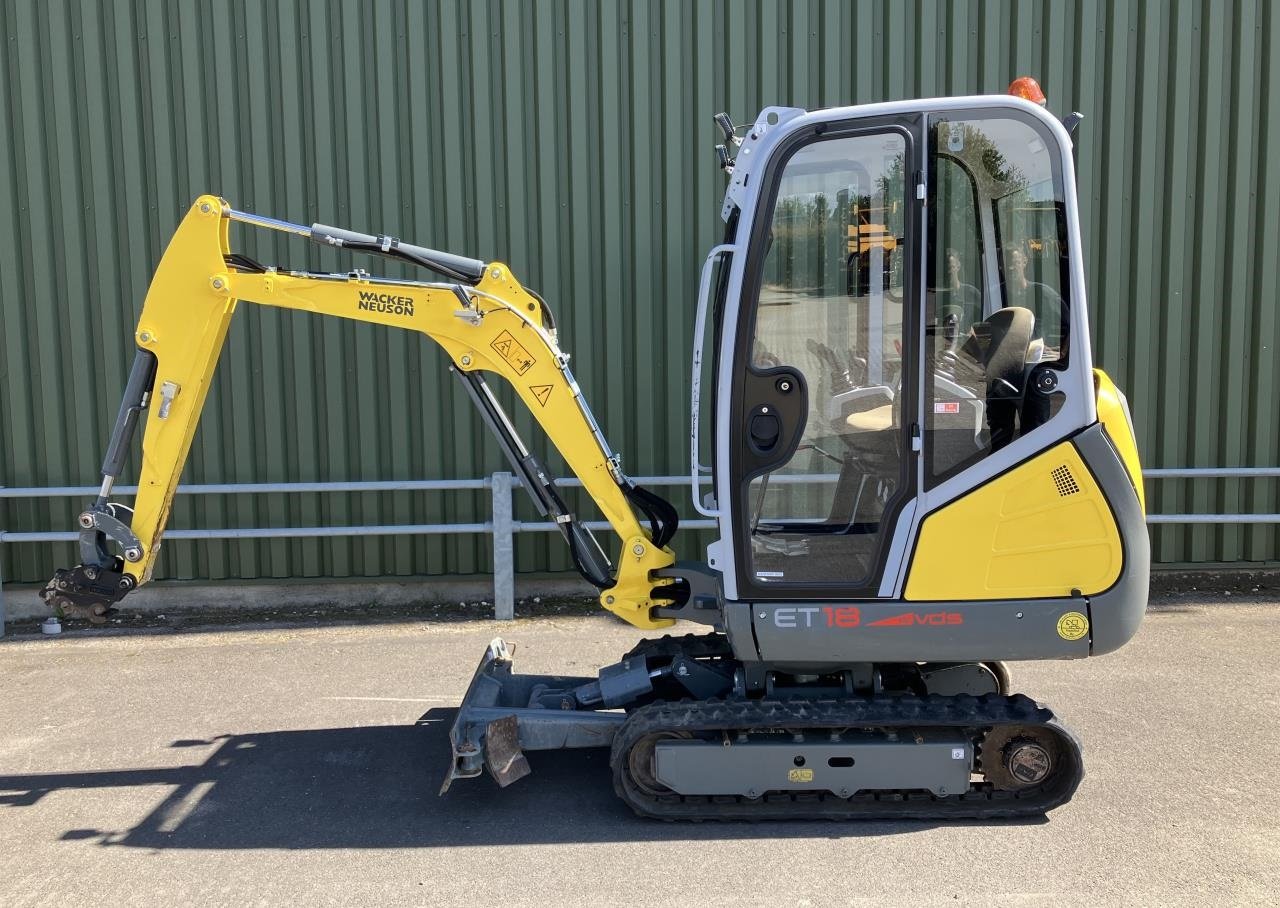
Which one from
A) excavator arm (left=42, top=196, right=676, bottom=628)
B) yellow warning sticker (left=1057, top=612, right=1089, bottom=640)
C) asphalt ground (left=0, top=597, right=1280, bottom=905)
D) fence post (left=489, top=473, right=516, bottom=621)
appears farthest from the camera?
fence post (left=489, top=473, right=516, bottom=621)

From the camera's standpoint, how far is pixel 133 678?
645cm

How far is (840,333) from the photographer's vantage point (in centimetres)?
423

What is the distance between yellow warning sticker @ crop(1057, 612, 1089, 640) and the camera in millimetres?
4207

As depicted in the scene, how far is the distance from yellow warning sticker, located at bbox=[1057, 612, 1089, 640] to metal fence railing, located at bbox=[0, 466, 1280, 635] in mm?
3572

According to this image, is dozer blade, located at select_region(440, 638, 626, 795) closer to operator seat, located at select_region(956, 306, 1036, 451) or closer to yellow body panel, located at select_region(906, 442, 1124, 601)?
yellow body panel, located at select_region(906, 442, 1124, 601)

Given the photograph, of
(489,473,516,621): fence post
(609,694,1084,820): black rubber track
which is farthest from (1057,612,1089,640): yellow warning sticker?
(489,473,516,621): fence post

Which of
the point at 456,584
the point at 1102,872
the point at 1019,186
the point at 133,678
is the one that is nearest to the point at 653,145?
the point at 456,584

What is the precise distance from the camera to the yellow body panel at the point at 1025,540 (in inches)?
162

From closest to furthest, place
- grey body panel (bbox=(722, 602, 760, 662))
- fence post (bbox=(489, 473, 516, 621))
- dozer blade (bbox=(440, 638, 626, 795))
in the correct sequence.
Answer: grey body panel (bbox=(722, 602, 760, 662)), dozer blade (bbox=(440, 638, 626, 795)), fence post (bbox=(489, 473, 516, 621))

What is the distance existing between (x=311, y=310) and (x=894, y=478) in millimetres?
2625

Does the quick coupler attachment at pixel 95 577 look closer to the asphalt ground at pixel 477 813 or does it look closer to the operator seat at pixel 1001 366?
the asphalt ground at pixel 477 813

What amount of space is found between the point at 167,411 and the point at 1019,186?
375 centimetres

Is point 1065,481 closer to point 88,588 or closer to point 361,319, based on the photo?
point 361,319

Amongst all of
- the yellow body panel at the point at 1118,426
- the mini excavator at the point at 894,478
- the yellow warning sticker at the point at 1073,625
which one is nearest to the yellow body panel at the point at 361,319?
the mini excavator at the point at 894,478
